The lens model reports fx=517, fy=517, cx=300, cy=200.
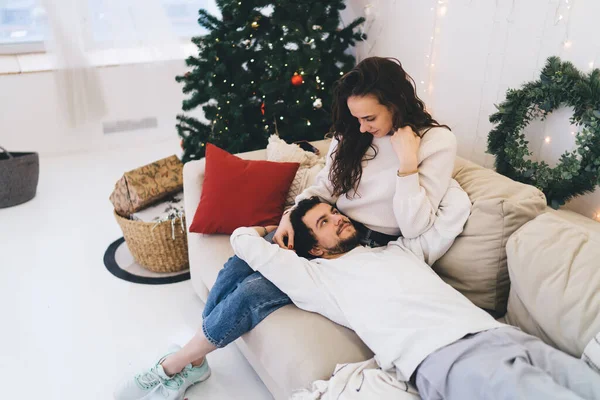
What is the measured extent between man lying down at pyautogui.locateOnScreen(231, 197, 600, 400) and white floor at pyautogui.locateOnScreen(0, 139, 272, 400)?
19.8 inches

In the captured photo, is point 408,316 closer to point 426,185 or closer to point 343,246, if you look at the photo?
point 343,246

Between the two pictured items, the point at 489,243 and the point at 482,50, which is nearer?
the point at 489,243

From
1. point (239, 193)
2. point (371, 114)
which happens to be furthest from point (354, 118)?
point (239, 193)

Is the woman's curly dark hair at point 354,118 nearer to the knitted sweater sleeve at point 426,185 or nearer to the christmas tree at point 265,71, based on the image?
the knitted sweater sleeve at point 426,185

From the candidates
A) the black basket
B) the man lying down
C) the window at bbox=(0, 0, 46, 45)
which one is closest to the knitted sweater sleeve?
the man lying down

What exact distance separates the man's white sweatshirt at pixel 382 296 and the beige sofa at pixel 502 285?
83 millimetres

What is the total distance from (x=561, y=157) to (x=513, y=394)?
3.28ft

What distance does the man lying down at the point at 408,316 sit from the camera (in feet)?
3.85

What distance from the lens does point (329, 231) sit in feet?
5.60

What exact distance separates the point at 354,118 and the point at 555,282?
0.85m

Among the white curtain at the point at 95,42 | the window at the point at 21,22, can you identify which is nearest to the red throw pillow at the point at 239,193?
the white curtain at the point at 95,42

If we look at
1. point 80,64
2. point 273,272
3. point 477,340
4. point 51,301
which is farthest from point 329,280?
point 80,64

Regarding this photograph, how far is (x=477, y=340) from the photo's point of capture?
1.29 meters

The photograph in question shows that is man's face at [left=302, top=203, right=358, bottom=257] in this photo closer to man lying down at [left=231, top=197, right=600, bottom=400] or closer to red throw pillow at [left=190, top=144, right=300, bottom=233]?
man lying down at [left=231, top=197, right=600, bottom=400]
